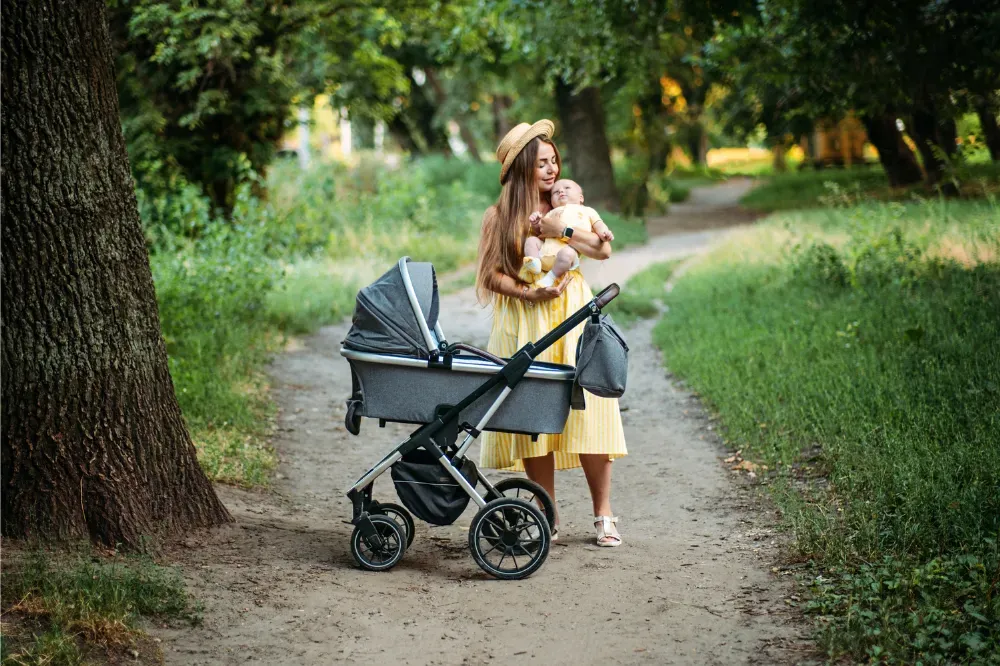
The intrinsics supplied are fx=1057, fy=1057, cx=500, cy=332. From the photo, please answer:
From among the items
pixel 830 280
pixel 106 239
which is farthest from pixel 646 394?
pixel 106 239

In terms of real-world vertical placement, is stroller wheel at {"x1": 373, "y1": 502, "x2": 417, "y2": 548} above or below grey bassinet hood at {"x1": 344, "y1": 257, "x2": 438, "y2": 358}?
below

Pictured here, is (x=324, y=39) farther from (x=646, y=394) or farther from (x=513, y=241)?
(x=513, y=241)

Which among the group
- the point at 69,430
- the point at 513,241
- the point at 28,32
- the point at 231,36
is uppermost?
the point at 231,36

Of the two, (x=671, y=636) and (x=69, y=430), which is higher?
(x=69, y=430)

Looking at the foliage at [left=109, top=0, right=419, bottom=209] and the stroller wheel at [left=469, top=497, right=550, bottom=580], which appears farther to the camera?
the foliage at [left=109, top=0, right=419, bottom=209]

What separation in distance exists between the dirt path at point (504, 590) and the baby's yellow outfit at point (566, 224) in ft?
4.63

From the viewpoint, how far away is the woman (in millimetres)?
5223

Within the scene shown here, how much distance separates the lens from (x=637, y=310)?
12867mm

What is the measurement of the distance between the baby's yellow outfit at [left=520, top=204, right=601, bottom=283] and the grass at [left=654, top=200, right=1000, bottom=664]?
5.85 ft

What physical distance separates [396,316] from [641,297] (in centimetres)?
917

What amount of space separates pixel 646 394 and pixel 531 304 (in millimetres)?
4117

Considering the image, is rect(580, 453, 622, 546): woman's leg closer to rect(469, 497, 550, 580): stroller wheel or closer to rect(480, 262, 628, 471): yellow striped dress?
rect(480, 262, 628, 471): yellow striped dress

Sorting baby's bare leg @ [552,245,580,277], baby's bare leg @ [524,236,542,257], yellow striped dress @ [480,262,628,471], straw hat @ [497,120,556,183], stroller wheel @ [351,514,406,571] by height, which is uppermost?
straw hat @ [497,120,556,183]

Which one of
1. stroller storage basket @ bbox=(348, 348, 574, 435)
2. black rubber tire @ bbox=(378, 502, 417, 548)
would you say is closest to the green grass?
black rubber tire @ bbox=(378, 502, 417, 548)
